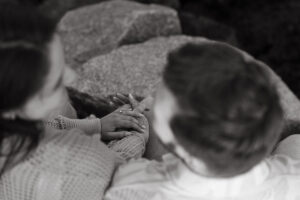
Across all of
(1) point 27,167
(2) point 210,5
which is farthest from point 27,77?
(2) point 210,5

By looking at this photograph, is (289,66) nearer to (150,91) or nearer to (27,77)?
(150,91)

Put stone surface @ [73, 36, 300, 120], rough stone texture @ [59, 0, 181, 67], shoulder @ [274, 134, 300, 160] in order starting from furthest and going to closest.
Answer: rough stone texture @ [59, 0, 181, 67], stone surface @ [73, 36, 300, 120], shoulder @ [274, 134, 300, 160]

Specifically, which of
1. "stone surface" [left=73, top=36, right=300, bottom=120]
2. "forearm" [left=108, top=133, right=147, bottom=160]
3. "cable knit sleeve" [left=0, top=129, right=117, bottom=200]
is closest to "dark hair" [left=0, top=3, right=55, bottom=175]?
"cable knit sleeve" [left=0, top=129, right=117, bottom=200]

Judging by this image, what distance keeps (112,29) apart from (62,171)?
125 centimetres

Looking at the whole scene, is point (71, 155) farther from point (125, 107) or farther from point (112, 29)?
point (112, 29)

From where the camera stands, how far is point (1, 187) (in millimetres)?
1174

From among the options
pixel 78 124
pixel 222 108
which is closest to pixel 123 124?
pixel 78 124

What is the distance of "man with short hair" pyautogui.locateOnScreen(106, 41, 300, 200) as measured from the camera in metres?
0.90

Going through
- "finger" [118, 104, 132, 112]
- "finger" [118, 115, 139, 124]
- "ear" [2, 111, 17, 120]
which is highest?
"ear" [2, 111, 17, 120]

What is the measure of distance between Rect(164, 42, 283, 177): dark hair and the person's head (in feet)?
0.79

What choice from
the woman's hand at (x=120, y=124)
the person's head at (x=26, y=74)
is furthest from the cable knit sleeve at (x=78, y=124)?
the person's head at (x=26, y=74)

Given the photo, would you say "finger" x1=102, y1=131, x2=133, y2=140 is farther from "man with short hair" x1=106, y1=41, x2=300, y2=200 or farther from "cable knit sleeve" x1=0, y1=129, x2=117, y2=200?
"man with short hair" x1=106, y1=41, x2=300, y2=200

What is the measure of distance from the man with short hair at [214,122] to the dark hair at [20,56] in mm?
251

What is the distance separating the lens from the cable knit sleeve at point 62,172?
3.60 feet
